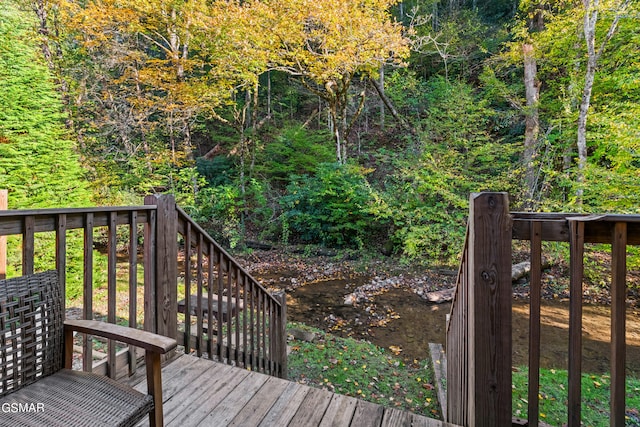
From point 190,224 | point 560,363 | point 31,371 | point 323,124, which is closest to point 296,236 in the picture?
point 323,124

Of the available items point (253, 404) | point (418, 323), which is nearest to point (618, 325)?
point (253, 404)

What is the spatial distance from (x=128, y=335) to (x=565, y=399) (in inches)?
145

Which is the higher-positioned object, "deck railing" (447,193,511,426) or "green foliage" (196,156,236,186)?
"green foliage" (196,156,236,186)

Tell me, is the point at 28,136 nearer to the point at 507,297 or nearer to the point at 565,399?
the point at 507,297

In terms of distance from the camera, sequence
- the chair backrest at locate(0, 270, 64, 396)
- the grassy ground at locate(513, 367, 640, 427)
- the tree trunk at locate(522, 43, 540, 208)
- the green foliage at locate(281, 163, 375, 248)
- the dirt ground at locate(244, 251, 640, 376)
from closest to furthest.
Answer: the chair backrest at locate(0, 270, 64, 396), the grassy ground at locate(513, 367, 640, 427), the dirt ground at locate(244, 251, 640, 376), the tree trunk at locate(522, 43, 540, 208), the green foliage at locate(281, 163, 375, 248)

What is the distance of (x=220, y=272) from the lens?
7.91ft

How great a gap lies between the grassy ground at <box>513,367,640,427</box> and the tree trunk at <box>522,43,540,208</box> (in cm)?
498

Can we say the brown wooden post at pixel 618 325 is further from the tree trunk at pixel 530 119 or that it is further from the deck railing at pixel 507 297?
the tree trunk at pixel 530 119

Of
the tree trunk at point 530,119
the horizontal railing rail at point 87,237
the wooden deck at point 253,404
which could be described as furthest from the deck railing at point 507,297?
the tree trunk at point 530,119

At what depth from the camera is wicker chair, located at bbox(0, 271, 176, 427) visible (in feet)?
3.67

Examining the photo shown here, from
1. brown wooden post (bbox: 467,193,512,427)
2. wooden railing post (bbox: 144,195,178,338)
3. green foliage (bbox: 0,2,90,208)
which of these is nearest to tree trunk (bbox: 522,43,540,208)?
brown wooden post (bbox: 467,193,512,427)

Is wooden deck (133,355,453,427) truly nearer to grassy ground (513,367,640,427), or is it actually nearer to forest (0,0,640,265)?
grassy ground (513,367,640,427)

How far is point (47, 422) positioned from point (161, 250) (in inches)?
43.8

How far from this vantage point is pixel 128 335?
49.9 inches
